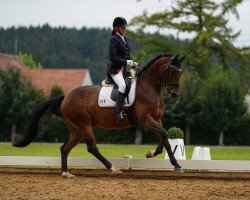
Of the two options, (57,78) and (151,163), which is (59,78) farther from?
(151,163)

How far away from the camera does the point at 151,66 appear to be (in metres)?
12.1

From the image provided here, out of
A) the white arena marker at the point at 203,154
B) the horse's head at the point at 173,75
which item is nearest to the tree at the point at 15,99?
the white arena marker at the point at 203,154

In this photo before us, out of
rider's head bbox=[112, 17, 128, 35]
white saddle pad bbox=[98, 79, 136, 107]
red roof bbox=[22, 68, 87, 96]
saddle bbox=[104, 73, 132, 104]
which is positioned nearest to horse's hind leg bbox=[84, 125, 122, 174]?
white saddle pad bbox=[98, 79, 136, 107]

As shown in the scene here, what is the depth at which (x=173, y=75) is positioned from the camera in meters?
11.7

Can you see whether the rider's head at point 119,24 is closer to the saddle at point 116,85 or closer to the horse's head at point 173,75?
the saddle at point 116,85

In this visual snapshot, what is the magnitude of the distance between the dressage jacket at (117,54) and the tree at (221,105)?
29.9 meters

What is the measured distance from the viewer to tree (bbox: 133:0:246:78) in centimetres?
4422

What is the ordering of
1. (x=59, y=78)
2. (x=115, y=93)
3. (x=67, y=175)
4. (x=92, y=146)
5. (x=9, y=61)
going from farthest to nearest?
(x=9, y=61)
(x=59, y=78)
(x=92, y=146)
(x=115, y=93)
(x=67, y=175)

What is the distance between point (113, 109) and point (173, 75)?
1433mm

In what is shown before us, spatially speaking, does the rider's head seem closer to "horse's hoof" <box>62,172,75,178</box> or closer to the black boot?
the black boot

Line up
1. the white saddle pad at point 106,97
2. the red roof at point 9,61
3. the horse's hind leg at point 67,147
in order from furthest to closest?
the red roof at point 9,61, the horse's hind leg at point 67,147, the white saddle pad at point 106,97

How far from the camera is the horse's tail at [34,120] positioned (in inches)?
506

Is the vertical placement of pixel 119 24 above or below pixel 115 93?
above

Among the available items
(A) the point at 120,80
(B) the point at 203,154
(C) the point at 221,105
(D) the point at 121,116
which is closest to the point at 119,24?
(A) the point at 120,80
